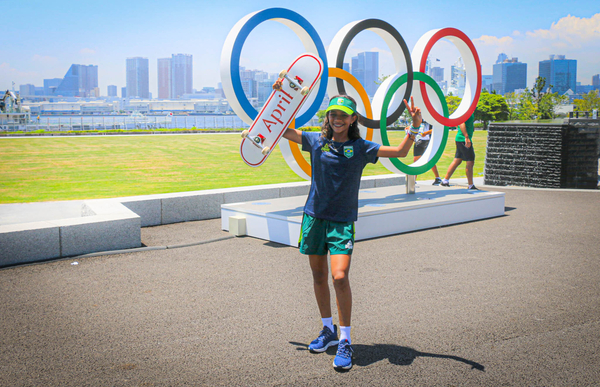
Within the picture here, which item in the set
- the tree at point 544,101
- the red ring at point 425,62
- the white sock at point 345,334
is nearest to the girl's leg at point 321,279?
the white sock at point 345,334

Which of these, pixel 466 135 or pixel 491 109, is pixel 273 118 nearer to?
pixel 466 135

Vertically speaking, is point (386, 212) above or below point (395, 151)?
below

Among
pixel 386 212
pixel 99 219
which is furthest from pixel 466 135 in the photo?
pixel 99 219

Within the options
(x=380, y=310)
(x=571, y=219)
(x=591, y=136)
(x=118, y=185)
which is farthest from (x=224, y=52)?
(x=591, y=136)

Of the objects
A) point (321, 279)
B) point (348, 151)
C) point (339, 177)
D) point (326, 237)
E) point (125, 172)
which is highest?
point (348, 151)

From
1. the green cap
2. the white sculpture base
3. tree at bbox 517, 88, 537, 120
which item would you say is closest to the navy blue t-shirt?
the green cap

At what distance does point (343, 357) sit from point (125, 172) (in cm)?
1451

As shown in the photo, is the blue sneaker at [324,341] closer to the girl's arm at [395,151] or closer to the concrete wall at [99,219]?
the girl's arm at [395,151]

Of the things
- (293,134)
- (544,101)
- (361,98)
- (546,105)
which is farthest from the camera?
(546,105)

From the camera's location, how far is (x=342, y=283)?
363 cm

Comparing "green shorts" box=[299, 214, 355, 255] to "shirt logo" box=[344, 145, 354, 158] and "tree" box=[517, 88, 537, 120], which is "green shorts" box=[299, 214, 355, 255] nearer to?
"shirt logo" box=[344, 145, 354, 158]

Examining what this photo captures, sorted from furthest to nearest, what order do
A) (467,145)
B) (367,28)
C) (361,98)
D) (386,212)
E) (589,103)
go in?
(589,103), (467,145), (361,98), (367,28), (386,212)

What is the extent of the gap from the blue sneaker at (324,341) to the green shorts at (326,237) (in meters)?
0.63

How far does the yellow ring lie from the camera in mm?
8355
